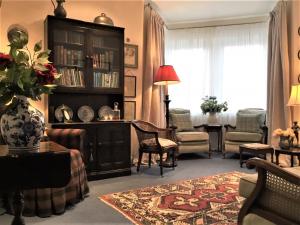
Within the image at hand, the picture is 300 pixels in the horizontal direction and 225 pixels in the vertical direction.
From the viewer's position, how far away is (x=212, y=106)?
581 centimetres

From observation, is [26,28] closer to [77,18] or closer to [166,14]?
[77,18]

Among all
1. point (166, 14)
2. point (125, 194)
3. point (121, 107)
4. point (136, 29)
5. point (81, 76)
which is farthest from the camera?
point (166, 14)

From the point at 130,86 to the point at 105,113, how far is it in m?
0.71

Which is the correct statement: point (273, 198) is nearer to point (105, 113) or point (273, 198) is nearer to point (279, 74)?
point (105, 113)

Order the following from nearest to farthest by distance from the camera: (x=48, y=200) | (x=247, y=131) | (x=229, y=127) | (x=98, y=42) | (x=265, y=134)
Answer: (x=48, y=200)
(x=98, y=42)
(x=265, y=134)
(x=247, y=131)
(x=229, y=127)

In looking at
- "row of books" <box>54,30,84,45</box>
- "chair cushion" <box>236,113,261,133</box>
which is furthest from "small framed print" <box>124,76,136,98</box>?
"chair cushion" <box>236,113,261,133</box>

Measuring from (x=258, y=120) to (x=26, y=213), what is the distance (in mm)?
4252

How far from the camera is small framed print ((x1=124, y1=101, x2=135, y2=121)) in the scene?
15.7ft

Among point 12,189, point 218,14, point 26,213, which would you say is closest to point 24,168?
point 12,189

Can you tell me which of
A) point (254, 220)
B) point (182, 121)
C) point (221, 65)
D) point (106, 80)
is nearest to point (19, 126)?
point (254, 220)

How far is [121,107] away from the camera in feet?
14.7

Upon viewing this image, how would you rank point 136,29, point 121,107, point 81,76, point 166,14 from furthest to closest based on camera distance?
1. point 166,14
2. point 136,29
3. point 121,107
4. point 81,76

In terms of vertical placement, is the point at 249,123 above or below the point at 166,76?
below

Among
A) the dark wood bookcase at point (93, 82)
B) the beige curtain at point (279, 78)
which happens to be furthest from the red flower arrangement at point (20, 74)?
the beige curtain at point (279, 78)
